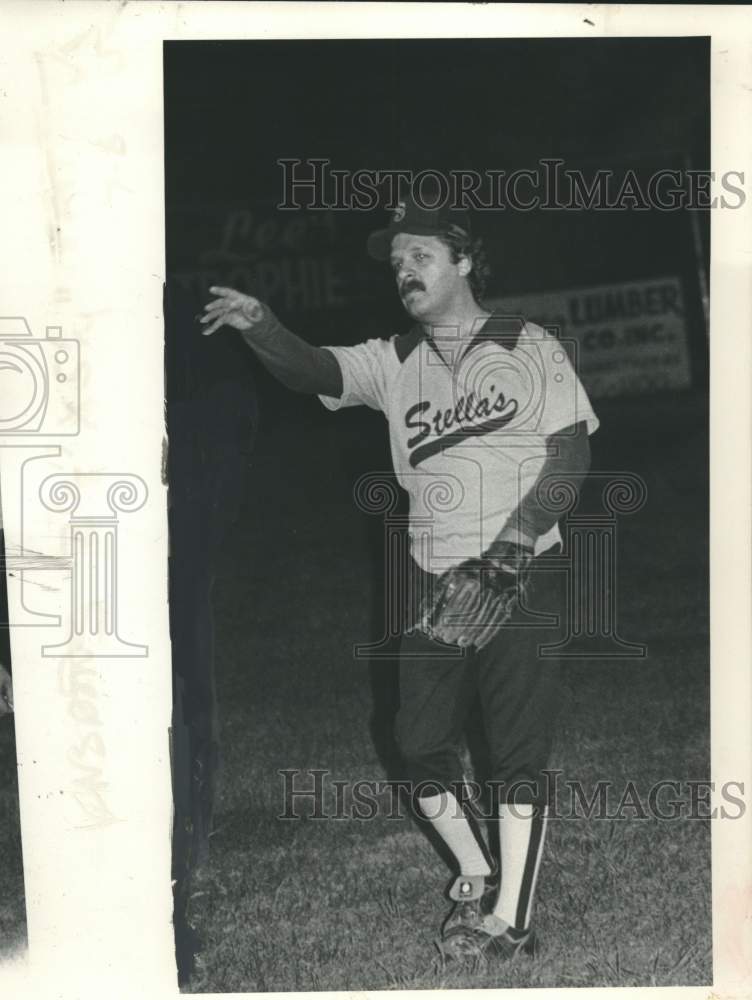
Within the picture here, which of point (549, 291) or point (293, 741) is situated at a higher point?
point (549, 291)

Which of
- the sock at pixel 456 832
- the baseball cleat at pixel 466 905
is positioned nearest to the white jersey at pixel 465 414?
the sock at pixel 456 832

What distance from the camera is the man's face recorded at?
3.87 metres

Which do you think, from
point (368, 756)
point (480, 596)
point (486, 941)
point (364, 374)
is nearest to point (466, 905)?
point (486, 941)

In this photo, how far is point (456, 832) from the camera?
388cm

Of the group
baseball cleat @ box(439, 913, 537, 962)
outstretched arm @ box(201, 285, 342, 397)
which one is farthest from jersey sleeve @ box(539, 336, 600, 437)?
baseball cleat @ box(439, 913, 537, 962)

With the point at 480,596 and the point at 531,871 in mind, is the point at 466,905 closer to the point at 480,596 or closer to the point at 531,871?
the point at 531,871

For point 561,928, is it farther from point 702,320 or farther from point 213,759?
point 702,320

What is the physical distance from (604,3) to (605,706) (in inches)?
74.0

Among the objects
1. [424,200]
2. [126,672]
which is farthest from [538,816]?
[424,200]

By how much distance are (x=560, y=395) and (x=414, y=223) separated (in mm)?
601

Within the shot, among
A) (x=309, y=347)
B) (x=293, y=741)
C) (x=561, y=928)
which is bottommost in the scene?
(x=561, y=928)

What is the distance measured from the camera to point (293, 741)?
392 cm

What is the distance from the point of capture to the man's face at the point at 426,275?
3.87 metres

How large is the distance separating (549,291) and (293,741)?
4.55 ft
